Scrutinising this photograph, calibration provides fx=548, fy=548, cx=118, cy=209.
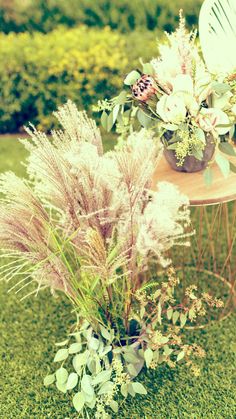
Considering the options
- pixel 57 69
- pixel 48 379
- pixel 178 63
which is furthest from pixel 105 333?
pixel 57 69

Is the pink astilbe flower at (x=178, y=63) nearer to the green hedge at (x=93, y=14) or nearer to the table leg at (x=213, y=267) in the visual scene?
the table leg at (x=213, y=267)

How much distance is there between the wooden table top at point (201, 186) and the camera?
1.89 m

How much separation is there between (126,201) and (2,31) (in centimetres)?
332

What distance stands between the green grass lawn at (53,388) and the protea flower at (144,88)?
1055 millimetres

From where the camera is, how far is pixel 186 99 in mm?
1747

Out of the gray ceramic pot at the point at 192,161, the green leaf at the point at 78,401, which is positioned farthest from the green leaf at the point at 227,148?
the green leaf at the point at 78,401

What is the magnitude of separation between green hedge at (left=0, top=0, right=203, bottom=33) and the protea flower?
2.48 meters

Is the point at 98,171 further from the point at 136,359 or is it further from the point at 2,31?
the point at 2,31

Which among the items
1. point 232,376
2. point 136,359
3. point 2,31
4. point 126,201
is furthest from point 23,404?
point 2,31

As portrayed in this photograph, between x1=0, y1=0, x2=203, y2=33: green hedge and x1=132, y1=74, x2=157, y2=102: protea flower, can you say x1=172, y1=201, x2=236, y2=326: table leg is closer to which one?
x1=132, y1=74, x2=157, y2=102: protea flower

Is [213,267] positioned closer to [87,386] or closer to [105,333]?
[105,333]

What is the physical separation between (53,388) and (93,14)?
316 cm

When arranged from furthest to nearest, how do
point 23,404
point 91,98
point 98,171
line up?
point 91,98, point 23,404, point 98,171

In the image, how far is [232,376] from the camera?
213 cm
